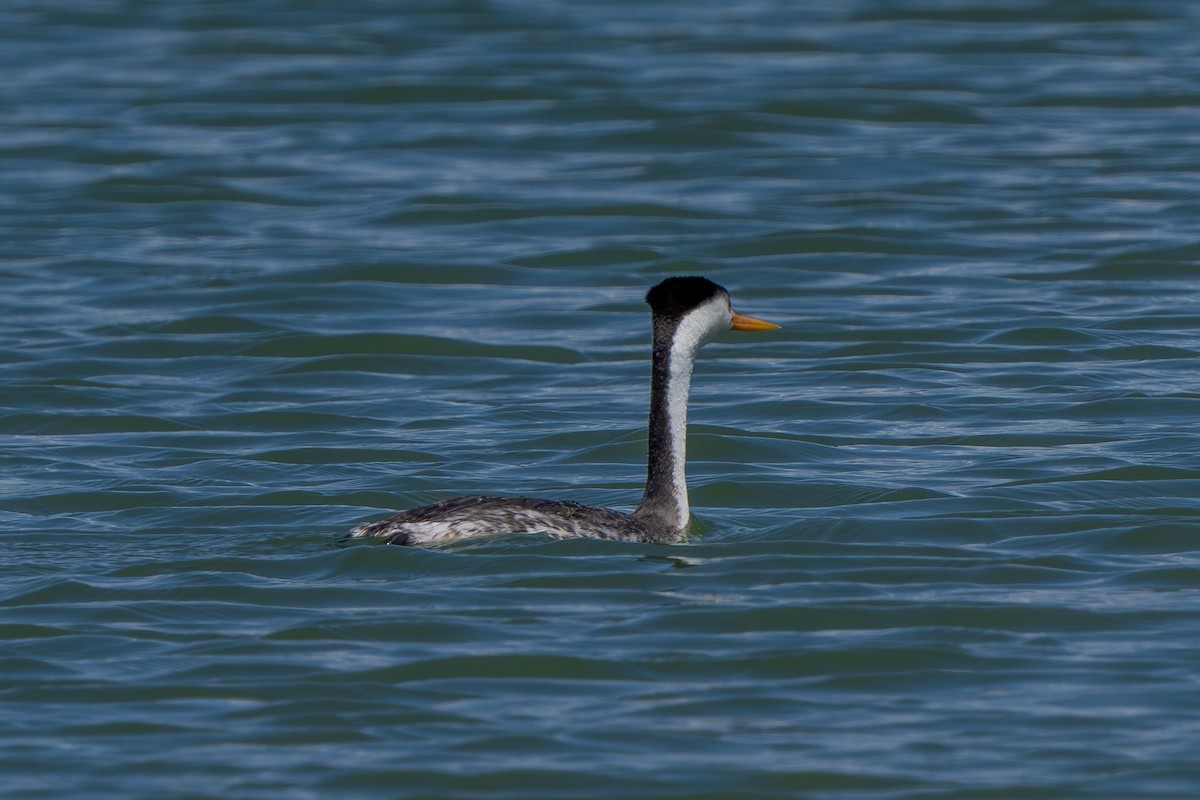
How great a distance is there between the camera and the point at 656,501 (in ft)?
37.8

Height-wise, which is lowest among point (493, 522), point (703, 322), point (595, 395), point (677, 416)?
point (595, 395)

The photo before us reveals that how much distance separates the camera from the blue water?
8.84m

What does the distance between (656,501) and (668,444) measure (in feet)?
0.97

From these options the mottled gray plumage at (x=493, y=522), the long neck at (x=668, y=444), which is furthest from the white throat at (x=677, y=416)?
the mottled gray plumage at (x=493, y=522)

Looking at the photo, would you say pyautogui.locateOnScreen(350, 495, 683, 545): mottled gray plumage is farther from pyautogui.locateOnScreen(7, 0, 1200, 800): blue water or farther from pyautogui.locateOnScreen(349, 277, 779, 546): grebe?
pyautogui.locateOnScreen(7, 0, 1200, 800): blue water

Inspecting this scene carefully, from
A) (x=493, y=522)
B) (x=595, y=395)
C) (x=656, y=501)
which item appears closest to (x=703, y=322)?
(x=656, y=501)

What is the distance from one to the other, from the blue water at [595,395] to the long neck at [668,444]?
331mm

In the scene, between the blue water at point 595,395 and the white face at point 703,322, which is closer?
the blue water at point 595,395

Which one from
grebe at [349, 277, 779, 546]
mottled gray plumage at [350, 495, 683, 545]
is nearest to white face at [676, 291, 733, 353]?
grebe at [349, 277, 779, 546]

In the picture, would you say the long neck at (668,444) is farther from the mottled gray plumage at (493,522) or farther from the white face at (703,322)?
the mottled gray plumage at (493,522)

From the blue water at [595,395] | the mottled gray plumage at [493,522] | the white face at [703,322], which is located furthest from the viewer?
the white face at [703,322]

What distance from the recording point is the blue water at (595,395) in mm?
8836

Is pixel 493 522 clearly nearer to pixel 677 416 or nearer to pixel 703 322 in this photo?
pixel 677 416

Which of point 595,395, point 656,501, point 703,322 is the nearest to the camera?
point 703,322
